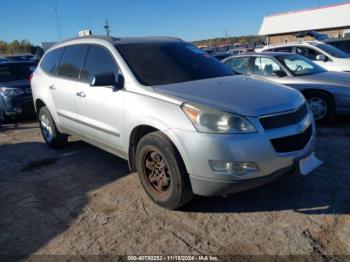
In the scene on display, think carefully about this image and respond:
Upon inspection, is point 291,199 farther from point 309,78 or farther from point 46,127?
point 46,127

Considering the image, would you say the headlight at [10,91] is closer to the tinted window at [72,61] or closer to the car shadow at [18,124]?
the car shadow at [18,124]

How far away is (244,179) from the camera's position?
292 cm

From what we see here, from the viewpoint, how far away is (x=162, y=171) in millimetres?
3391

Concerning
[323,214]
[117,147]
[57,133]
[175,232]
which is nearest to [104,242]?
[175,232]

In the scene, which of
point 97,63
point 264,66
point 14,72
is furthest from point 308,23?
point 97,63

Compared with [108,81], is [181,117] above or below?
below

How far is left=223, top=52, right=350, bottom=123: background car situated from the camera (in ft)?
21.2

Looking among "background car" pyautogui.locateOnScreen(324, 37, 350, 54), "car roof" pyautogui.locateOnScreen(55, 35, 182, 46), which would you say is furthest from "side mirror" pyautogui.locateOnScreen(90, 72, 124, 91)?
"background car" pyautogui.locateOnScreen(324, 37, 350, 54)

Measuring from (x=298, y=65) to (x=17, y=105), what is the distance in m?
6.90

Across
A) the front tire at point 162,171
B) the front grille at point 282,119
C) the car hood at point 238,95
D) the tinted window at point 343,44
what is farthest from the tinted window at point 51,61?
the tinted window at point 343,44

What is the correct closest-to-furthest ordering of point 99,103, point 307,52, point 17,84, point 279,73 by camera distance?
point 99,103 < point 279,73 < point 17,84 < point 307,52

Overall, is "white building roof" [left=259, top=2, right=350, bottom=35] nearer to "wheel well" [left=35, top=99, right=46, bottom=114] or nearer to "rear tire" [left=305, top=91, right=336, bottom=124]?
"rear tire" [left=305, top=91, right=336, bottom=124]

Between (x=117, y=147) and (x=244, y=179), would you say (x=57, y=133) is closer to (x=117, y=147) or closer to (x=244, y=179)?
(x=117, y=147)

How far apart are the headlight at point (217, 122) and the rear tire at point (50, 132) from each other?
11.3 ft
